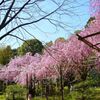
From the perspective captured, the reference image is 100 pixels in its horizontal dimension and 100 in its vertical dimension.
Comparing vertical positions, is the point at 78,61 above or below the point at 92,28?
below

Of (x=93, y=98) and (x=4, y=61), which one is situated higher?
(x=4, y=61)

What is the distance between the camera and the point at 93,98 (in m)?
26.2

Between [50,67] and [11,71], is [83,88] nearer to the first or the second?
[50,67]

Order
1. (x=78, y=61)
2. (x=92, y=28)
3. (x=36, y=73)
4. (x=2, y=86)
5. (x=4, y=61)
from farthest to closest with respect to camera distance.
A: (x=4, y=61)
(x=2, y=86)
(x=36, y=73)
(x=78, y=61)
(x=92, y=28)

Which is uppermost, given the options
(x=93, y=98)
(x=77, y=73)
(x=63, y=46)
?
(x=63, y=46)

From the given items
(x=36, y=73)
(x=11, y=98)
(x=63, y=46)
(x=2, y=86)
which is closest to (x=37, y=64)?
(x=36, y=73)

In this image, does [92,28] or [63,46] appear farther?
[63,46]

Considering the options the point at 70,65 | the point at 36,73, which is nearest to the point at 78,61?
the point at 70,65

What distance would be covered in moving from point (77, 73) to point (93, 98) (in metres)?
6.79

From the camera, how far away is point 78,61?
2803 cm

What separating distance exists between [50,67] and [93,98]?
6.60 meters

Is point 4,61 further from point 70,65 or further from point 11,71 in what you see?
point 70,65

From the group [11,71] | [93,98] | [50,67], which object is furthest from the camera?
→ [11,71]

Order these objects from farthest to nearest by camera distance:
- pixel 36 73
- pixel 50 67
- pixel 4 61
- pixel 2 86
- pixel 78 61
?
1. pixel 4 61
2. pixel 2 86
3. pixel 36 73
4. pixel 50 67
5. pixel 78 61
